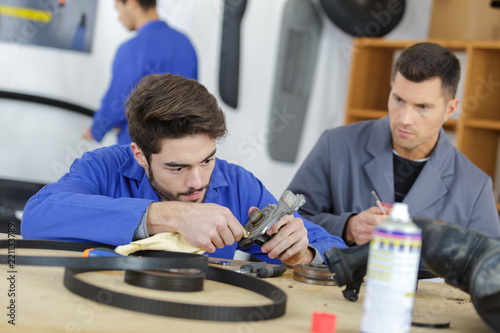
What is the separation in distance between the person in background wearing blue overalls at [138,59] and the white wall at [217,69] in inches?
15.9

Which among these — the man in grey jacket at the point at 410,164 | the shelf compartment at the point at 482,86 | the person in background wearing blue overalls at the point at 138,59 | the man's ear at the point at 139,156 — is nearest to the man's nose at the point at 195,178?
the man's ear at the point at 139,156

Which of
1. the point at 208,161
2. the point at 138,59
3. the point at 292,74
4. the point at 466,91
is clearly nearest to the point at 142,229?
the point at 208,161

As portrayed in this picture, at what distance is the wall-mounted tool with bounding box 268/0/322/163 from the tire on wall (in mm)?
203

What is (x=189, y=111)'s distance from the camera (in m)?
1.60

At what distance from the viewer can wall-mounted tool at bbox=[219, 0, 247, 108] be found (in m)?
3.95

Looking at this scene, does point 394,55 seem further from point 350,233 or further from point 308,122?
point 350,233

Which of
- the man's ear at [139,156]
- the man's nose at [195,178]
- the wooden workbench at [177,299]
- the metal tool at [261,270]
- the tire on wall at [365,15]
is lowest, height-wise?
the metal tool at [261,270]

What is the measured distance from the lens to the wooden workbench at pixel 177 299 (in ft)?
3.10

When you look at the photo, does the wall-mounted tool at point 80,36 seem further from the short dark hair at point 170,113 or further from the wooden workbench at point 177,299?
the wooden workbench at point 177,299

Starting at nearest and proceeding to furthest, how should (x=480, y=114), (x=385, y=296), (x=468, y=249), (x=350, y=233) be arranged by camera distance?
1. (x=385, y=296)
2. (x=468, y=249)
3. (x=350, y=233)
4. (x=480, y=114)

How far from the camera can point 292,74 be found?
408 cm

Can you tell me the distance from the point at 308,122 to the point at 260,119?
319mm

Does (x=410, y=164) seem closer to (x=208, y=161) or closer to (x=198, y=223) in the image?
(x=208, y=161)

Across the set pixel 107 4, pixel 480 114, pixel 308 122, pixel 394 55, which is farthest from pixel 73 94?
pixel 480 114
